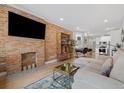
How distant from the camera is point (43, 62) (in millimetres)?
A: 5051

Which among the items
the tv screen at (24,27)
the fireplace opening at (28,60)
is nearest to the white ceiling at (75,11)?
the tv screen at (24,27)

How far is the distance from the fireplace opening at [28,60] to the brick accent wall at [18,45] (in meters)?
0.16

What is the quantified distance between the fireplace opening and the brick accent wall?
0.54 feet

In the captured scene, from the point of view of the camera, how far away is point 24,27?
3730 mm

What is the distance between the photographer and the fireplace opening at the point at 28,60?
4.05 meters

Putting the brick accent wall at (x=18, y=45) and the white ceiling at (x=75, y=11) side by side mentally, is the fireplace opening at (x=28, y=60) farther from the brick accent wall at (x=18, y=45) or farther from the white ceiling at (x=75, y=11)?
the white ceiling at (x=75, y=11)

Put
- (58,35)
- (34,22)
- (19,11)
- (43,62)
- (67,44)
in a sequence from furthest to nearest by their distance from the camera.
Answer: (67,44) < (58,35) < (43,62) < (34,22) < (19,11)

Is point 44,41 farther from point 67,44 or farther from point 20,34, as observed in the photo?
point 67,44

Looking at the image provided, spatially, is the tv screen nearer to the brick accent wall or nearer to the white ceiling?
the brick accent wall

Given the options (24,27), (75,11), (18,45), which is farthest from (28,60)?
(75,11)

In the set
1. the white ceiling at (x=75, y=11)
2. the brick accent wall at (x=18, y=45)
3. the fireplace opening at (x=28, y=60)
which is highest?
the white ceiling at (x=75, y=11)

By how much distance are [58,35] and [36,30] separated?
2107mm

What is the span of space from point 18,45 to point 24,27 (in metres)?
0.65
